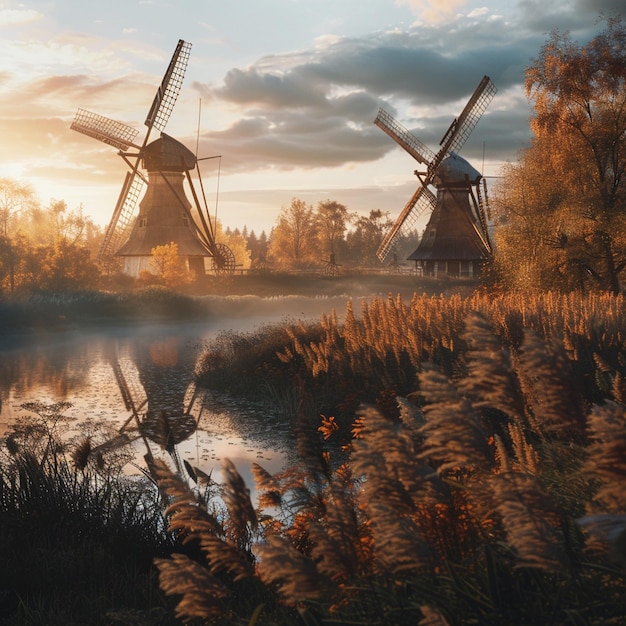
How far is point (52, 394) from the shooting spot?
48.8ft

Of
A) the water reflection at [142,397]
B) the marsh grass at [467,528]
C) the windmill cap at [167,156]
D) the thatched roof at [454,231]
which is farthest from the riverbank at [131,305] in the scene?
the marsh grass at [467,528]

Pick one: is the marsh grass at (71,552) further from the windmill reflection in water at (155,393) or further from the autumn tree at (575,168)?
the autumn tree at (575,168)

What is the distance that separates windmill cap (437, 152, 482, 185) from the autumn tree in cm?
1968

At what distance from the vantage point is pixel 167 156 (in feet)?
144

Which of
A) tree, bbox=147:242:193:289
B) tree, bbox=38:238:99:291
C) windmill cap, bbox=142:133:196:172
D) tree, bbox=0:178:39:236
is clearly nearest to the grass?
tree, bbox=38:238:99:291

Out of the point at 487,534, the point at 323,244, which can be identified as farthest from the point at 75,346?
the point at 323,244

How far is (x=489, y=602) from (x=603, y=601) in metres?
0.37

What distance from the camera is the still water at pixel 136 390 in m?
10.5

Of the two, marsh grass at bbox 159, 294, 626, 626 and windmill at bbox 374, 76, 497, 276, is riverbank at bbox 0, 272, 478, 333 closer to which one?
windmill at bbox 374, 76, 497, 276

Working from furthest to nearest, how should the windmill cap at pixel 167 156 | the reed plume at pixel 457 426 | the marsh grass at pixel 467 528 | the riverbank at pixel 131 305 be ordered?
the windmill cap at pixel 167 156, the riverbank at pixel 131 305, the reed plume at pixel 457 426, the marsh grass at pixel 467 528

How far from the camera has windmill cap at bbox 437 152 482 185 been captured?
45.6 m

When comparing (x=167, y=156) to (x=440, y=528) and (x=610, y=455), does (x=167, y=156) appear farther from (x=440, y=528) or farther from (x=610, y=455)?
(x=610, y=455)

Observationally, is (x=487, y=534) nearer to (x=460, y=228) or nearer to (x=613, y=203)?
(x=613, y=203)

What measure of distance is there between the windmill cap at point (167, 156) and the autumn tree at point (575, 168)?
24160mm
